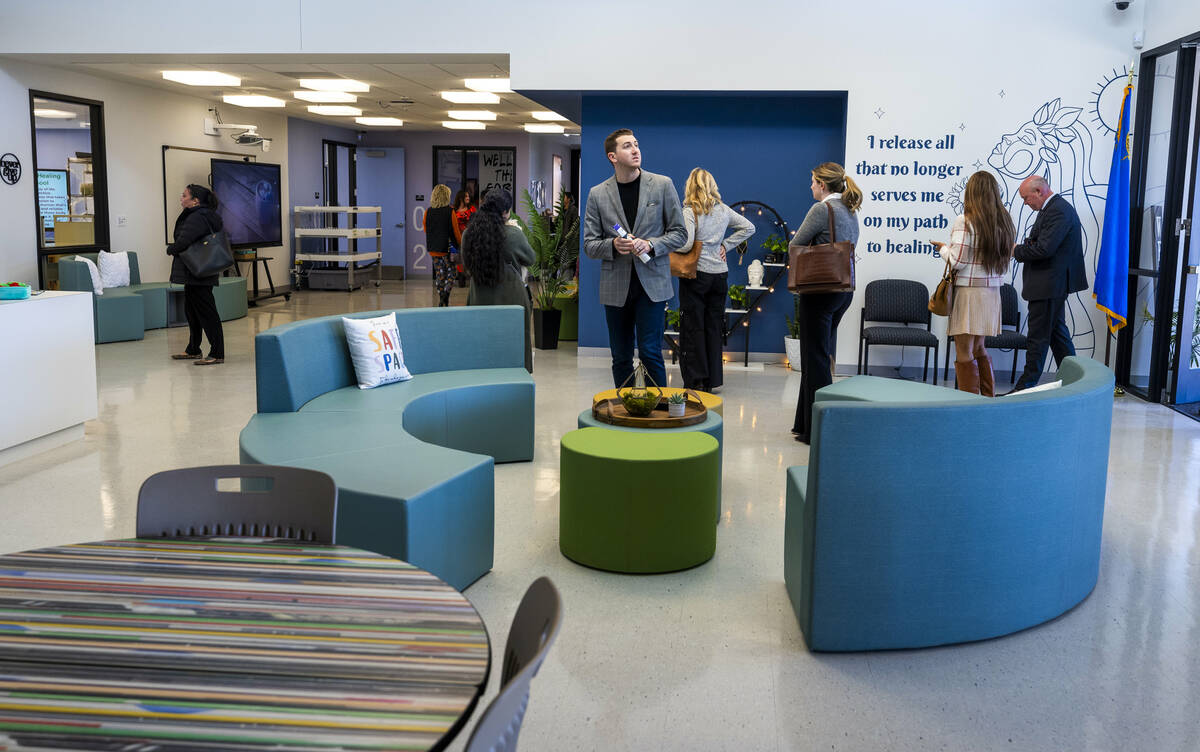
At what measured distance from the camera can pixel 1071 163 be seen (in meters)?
8.13

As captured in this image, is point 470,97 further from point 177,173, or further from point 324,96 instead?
point 177,173

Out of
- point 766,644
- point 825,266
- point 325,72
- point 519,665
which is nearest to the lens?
point 519,665

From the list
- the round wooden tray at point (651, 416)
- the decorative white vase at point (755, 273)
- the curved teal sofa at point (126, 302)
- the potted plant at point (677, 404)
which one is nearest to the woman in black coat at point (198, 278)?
the curved teal sofa at point (126, 302)

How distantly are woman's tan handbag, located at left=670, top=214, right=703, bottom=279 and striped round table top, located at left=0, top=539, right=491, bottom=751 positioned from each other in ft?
17.6

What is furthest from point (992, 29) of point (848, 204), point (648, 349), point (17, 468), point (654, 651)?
point (17, 468)

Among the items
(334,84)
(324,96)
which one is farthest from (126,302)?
(324,96)

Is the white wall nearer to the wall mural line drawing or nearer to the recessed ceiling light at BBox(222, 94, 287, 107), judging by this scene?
the recessed ceiling light at BBox(222, 94, 287, 107)

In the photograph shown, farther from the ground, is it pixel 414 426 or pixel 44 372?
pixel 44 372

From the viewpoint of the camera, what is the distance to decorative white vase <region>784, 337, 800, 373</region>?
349 inches

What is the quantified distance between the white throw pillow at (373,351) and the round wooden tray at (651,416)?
4.47ft

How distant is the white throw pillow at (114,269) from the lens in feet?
34.7

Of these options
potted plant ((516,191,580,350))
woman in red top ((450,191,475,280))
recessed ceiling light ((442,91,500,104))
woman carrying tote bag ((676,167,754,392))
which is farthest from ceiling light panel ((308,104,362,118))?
woman carrying tote bag ((676,167,754,392))

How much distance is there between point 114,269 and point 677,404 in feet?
27.0

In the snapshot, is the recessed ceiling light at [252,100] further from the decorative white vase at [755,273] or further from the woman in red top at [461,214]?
the decorative white vase at [755,273]
